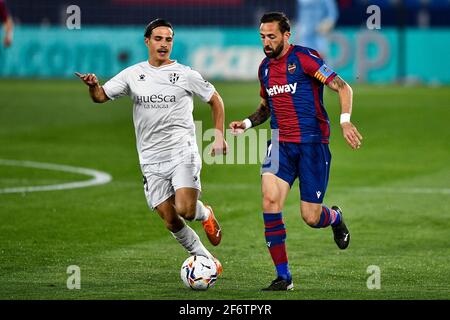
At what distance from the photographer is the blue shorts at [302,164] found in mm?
10391

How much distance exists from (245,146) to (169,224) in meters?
8.21

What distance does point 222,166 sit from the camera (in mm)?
19594

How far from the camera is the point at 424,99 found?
29.4 meters

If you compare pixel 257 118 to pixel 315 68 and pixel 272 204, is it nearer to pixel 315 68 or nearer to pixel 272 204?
pixel 315 68

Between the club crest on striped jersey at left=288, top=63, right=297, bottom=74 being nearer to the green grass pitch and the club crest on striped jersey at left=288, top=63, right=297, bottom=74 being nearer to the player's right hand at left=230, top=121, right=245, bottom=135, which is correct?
the player's right hand at left=230, top=121, right=245, bottom=135

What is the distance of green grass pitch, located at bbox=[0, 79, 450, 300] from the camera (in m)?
10.1

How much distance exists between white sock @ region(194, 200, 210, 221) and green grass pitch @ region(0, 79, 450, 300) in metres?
0.51

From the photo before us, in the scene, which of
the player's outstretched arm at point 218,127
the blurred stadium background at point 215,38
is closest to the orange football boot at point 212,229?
the player's outstretched arm at point 218,127

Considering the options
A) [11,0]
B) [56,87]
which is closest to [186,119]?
[56,87]

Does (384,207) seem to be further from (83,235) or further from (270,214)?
(270,214)

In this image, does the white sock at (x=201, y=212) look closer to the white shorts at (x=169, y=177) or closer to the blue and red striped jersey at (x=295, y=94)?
the white shorts at (x=169, y=177)

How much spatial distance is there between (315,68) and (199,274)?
77.5 inches

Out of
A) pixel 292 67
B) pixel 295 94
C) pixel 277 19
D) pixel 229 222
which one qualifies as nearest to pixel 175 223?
pixel 295 94
